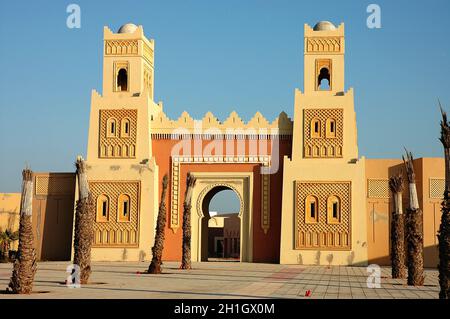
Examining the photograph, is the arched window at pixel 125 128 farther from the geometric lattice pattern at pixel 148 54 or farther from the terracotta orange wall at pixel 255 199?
the geometric lattice pattern at pixel 148 54

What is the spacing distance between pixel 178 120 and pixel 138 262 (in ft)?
20.5

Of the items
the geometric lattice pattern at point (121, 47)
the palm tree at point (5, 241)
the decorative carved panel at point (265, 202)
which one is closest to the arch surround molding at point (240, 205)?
the decorative carved panel at point (265, 202)

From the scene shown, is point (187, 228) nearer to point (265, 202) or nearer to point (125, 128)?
point (265, 202)

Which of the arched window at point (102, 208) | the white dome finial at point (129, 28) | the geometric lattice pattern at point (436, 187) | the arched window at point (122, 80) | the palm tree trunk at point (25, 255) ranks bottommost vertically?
the palm tree trunk at point (25, 255)

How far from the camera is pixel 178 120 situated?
105 ft

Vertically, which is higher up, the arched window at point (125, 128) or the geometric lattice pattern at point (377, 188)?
the arched window at point (125, 128)

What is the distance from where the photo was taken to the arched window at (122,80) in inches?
1300

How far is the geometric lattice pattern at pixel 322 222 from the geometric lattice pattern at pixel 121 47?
30.0 feet

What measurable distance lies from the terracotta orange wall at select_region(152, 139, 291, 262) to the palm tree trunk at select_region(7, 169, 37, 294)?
52.9 feet

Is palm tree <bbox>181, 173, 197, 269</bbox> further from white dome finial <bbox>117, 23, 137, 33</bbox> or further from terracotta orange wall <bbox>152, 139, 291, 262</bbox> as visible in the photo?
white dome finial <bbox>117, 23, 137, 33</bbox>

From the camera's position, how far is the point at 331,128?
A: 1210 inches
